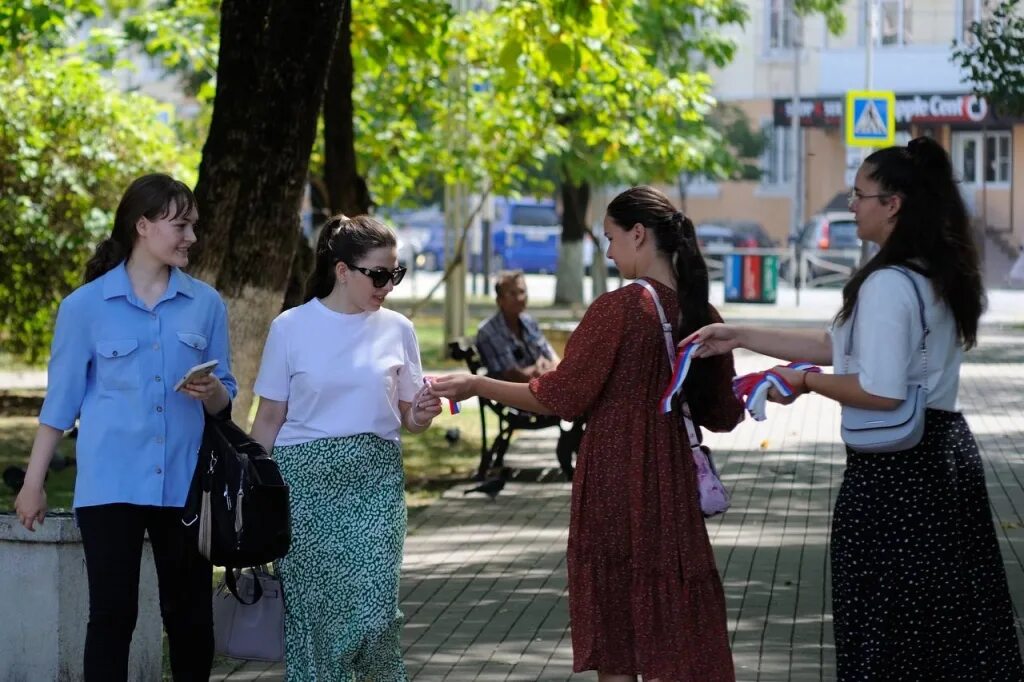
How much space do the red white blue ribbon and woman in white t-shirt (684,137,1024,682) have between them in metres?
0.31

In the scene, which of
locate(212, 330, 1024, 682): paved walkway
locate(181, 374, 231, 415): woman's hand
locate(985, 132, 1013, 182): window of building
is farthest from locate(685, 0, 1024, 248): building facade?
locate(181, 374, 231, 415): woman's hand

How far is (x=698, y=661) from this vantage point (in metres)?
5.10

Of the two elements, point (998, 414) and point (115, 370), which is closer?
point (115, 370)

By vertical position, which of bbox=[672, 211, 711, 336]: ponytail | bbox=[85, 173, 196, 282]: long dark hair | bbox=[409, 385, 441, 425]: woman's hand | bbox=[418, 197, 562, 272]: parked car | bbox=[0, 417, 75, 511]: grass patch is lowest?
bbox=[418, 197, 562, 272]: parked car

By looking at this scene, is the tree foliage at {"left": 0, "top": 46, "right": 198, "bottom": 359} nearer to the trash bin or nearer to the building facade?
the trash bin

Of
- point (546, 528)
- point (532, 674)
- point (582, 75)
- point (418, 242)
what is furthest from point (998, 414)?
point (418, 242)

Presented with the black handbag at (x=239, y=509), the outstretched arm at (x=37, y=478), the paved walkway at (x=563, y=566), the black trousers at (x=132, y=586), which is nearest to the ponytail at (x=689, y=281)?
the black handbag at (x=239, y=509)

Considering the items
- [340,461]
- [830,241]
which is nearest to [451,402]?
[340,461]

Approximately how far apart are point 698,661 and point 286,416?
1367 millimetres

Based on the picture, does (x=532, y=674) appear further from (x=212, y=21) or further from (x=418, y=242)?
(x=418, y=242)

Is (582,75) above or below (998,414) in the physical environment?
A: above

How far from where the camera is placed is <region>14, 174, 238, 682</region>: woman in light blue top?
5.02 meters

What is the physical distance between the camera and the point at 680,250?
201 inches

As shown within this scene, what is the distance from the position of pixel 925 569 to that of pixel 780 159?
52.3 m
